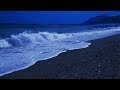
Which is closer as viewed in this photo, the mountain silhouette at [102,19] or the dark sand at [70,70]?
the dark sand at [70,70]

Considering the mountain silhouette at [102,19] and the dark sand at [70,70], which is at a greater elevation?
the mountain silhouette at [102,19]

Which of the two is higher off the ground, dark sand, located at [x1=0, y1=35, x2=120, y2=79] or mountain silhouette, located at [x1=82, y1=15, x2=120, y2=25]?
mountain silhouette, located at [x1=82, y1=15, x2=120, y2=25]

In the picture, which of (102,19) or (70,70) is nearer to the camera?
(70,70)

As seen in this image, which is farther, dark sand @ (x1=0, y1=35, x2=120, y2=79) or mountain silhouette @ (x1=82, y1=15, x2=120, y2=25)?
mountain silhouette @ (x1=82, y1=15, x2=120, y2=25)

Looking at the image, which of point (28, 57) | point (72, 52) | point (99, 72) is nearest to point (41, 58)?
point (28, 57)

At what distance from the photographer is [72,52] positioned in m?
4.93

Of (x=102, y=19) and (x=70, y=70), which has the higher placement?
(x=102, y=19)

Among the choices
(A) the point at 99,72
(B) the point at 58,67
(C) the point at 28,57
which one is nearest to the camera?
(A) the point at 99,72

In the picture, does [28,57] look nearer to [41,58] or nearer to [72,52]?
[41,58]
